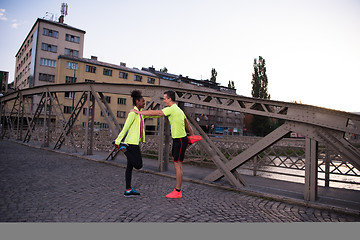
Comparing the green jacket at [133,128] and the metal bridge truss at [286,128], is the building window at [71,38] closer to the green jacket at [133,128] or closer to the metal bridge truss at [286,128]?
→ the metal bridge truss at [286,128]

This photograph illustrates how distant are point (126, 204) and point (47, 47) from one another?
47.4 metres

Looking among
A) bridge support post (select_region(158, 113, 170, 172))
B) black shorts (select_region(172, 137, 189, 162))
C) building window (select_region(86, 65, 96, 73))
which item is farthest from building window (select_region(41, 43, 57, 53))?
black shorts (select_region(172, 137, 189, 162))

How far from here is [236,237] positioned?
2967 mm

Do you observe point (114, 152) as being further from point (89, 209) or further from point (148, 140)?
point (89, 209)

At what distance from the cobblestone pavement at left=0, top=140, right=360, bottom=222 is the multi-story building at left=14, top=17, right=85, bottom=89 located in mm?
41901

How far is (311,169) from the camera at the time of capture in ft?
15.5

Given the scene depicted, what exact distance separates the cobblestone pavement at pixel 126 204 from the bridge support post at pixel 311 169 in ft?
1.51

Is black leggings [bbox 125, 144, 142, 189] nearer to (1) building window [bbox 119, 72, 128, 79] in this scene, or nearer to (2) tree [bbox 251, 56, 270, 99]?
(1) building window [bbox 119, 72, 128, 79]

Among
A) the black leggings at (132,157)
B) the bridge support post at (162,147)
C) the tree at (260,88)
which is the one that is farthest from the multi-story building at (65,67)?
the black leggings at (132,157)

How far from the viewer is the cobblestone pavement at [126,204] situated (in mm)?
3574

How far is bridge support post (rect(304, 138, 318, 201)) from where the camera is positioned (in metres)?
4.70

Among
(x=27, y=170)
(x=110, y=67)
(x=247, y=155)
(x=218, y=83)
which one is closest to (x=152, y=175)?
(x=247, y=155)

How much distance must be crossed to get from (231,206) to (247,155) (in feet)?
4.90

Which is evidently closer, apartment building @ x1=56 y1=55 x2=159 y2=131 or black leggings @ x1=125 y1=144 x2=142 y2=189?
black leggings @ x1=125 y1=144 x2=142 y2=189
